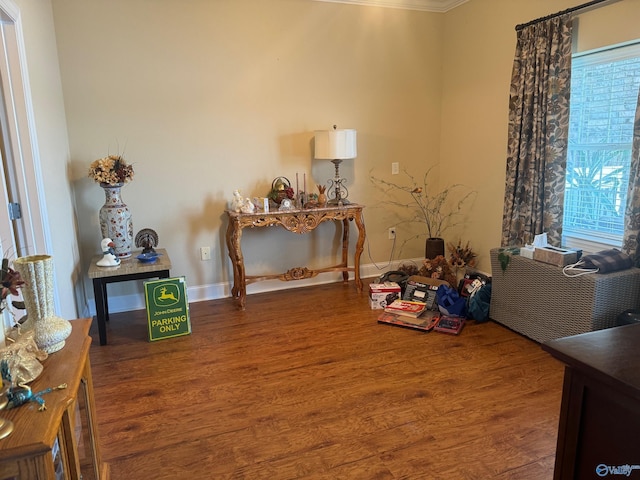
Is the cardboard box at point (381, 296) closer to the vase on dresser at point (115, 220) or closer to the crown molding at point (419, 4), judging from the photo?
the vase on dresser at point (115, 220)

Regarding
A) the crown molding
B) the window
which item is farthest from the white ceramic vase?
the crown molding

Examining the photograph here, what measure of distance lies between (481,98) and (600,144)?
124cm

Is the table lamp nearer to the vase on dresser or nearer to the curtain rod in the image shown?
the curtain rod

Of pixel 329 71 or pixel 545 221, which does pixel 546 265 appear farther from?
pixel 329 71

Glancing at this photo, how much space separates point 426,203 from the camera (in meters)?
4.86

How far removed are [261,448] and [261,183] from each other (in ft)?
8.39

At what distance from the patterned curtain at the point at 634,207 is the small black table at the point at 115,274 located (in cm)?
314

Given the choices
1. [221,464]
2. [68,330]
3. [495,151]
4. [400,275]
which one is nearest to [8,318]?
[68,330]

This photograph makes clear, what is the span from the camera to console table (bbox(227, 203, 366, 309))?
376cm

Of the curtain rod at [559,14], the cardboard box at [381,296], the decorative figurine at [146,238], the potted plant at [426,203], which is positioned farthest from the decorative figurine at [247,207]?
the curtain rod at [559,14]

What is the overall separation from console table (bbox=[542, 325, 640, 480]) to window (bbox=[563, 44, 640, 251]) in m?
2.35

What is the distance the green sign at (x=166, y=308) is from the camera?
3246 millimetres

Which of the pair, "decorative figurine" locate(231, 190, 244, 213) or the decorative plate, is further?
"decorative figurine" locate(231, 190, 244, 213)

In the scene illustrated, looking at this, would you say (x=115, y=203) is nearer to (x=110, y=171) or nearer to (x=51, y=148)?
(x=110, y=171)
